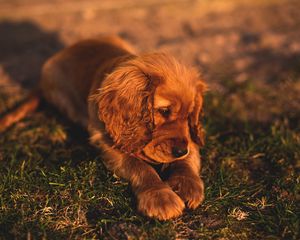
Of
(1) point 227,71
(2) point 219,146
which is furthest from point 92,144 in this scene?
(1) point 227,71

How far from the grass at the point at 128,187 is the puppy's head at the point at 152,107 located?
0.34 meters

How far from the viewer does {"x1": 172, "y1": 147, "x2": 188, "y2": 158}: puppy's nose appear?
9.55 ft

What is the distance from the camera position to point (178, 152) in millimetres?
2914

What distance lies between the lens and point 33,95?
4.62m

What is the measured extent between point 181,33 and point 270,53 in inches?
67.7

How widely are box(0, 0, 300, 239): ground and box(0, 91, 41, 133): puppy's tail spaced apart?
68 millimetres

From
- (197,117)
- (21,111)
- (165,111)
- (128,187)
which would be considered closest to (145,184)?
(128,187)

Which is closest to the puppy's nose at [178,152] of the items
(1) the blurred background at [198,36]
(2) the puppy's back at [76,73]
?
(2) the puppy's back at [76,73]

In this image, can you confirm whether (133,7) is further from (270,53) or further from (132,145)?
(132,145)

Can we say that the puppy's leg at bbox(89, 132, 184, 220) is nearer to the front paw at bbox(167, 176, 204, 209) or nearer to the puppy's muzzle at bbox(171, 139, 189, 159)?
the front paw at bbox(167, 176, 204, 209)

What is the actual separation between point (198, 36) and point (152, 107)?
405 cm

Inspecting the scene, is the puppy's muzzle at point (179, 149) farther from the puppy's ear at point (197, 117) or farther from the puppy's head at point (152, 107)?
the puppy's ear at point (197, 117)

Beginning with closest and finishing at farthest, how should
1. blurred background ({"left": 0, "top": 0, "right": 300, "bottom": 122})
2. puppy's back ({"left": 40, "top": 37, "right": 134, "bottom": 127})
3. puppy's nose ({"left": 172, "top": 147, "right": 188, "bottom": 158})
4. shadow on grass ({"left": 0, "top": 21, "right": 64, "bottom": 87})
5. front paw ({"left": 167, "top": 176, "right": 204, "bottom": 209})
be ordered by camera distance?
front paw ({"left": 167, "top": 176, "right": 204, "bottom": 209}) < puppy's nose ({"left": 172, "top": 147, "right": 188, "bottom": 158}) < puppy's back ({"left": 40, "top": 37, "right": 134, "bottom": 127}) < blurred background ({"left": 0, "top": 0, "right": 300, "bottom": 122}) < shadow on grass ({"left": 0, "top": 21, "right": 64, "bottom": 87})

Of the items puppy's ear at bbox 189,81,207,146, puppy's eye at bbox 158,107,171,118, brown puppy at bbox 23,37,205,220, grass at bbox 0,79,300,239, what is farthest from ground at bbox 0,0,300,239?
puppy's eye at bbox 158,107,171,118
